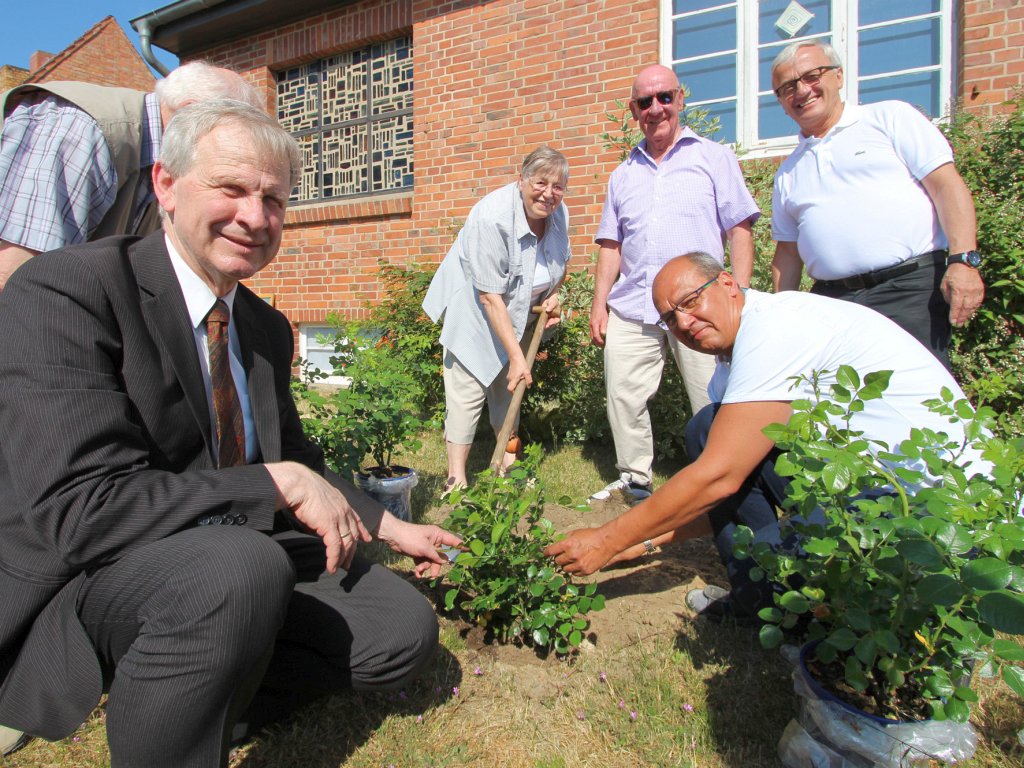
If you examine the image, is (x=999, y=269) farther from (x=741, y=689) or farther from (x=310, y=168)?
(x=310, y=168)

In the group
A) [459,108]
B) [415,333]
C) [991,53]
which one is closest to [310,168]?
[459,108]

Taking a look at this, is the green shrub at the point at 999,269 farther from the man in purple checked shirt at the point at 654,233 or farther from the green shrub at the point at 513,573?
the green shrub at the point at 513,573

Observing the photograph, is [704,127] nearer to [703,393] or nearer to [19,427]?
[703,393]

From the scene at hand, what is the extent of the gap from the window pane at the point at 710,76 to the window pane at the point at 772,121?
26 centimetres

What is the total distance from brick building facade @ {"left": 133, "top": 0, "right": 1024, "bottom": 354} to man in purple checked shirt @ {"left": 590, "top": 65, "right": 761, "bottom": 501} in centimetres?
217

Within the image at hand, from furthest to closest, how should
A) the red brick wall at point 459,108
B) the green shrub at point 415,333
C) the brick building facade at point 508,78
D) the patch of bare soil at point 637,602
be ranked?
the red brick wall at point 459,108 < the green shrub at point 415,333 < the brick building facade at point 508,78 < the patch of bare soil at point 637,602

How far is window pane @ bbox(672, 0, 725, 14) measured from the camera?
5688 millimetres

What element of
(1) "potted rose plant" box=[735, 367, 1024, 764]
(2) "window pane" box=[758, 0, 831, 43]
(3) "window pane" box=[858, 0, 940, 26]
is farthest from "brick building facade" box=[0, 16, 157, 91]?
(1) "potted rose plant" box=[735, 367, 1024, 764]

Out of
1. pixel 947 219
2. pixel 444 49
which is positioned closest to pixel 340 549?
pixel 947 219

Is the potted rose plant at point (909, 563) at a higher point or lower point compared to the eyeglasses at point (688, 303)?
lower

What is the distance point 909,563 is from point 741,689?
37.3 inches

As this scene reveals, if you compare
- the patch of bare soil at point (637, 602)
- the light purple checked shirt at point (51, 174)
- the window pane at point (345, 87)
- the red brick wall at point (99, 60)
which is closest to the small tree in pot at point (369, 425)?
the patch of bare soil at point (637, 602)

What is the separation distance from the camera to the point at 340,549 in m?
1.70

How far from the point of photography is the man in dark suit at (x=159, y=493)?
1.40 meters
